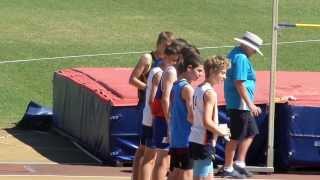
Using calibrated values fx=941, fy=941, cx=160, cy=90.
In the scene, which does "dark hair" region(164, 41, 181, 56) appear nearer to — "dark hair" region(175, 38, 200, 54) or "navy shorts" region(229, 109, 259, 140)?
"dark hair" region(175, 38, 200, 54)

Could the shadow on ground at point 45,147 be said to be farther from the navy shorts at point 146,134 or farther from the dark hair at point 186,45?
the dark hair at point 186,45

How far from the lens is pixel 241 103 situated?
36.9ft

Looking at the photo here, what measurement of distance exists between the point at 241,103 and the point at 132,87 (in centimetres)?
227

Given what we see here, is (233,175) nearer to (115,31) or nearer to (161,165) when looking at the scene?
(161,165)

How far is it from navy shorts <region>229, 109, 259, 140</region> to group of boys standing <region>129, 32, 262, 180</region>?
0.52 ft

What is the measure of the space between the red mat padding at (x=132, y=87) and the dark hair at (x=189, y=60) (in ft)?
11.0

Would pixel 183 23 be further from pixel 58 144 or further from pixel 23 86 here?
pixel 58 144

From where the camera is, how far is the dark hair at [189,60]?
28.5ft

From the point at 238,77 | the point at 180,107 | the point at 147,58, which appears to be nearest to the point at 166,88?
the point at 180,107

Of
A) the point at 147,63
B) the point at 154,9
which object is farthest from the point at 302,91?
the point at 154,9

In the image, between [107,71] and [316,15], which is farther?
[316,15]

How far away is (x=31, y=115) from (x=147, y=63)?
5632 millimetres

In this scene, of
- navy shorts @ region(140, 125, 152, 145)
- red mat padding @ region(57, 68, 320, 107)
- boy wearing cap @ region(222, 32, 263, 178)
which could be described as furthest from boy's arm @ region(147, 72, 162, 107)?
red mat padding @ region(57, 68, 320, 107)

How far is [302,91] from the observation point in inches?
495
